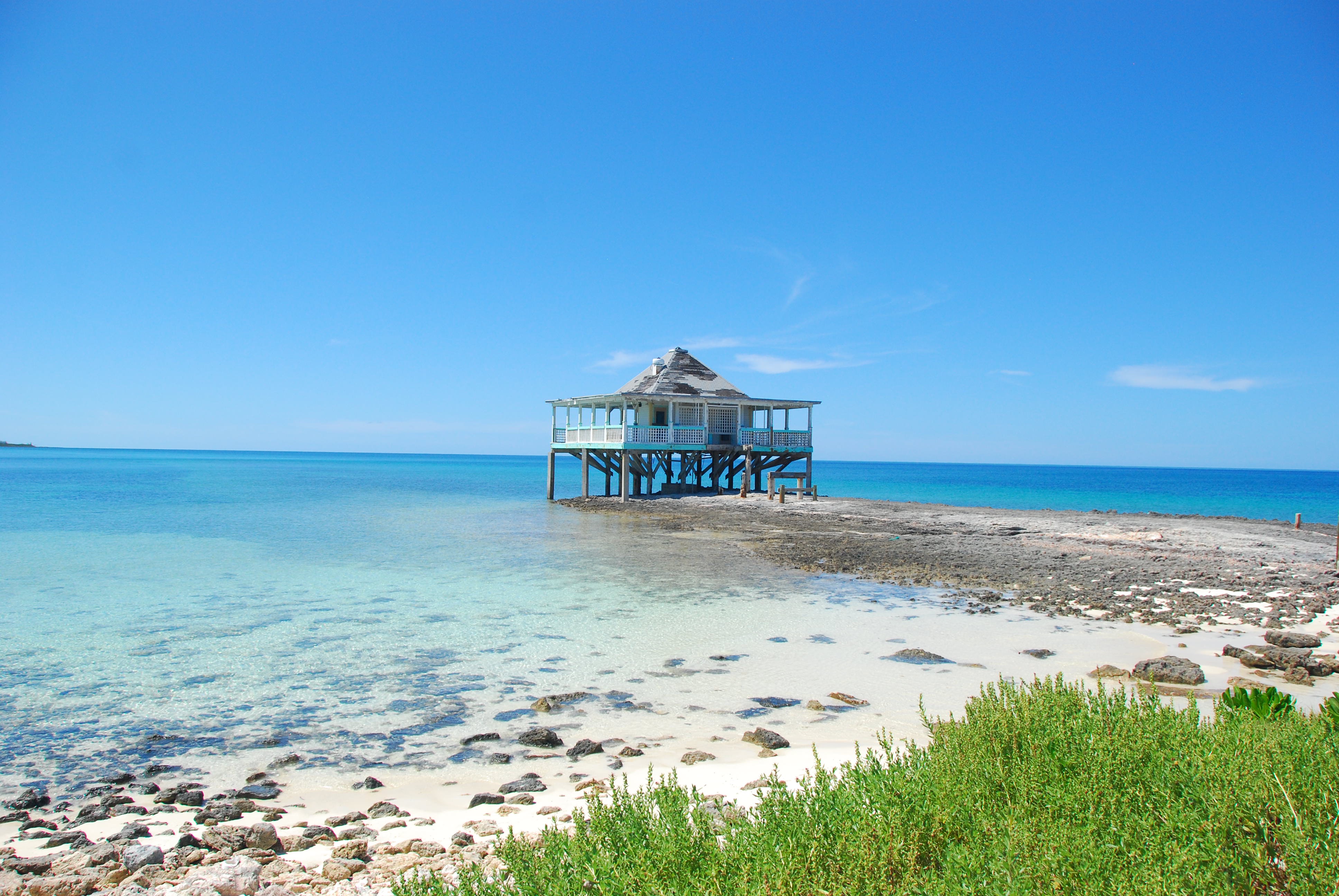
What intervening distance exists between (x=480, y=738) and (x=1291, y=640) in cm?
907

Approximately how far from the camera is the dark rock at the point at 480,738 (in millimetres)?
6723

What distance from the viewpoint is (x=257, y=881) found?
425 cm

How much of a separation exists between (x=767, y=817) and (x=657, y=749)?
9.90 feet

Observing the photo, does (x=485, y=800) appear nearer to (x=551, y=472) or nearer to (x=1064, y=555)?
(x=1064, y=555)

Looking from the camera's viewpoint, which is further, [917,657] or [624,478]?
[624,478]

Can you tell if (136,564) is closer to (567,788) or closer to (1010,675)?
(567,788)

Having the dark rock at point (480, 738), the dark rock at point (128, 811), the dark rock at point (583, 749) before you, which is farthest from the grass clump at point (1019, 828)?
the dark rock at point (128, 811)

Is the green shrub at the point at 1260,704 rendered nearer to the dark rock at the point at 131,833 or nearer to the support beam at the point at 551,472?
the dark rock at the point at 131,833

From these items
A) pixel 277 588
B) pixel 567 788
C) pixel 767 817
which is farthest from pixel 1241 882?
pixel 277 588

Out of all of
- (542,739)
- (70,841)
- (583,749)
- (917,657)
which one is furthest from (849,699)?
(70,841)

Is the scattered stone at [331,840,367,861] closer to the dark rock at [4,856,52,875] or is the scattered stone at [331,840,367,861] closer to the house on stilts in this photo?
the dark rock at [4,856,52,875]

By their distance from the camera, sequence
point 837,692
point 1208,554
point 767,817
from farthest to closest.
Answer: point 1208,554 < point 837,692 < point 767,817

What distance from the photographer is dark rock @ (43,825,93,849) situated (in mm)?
4828

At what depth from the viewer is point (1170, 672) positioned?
7859 mm
